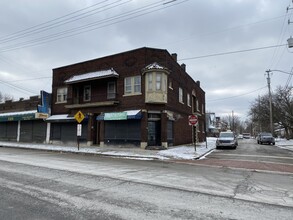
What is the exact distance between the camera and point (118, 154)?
18.0 meters

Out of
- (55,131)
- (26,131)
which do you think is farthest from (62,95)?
(26,131)

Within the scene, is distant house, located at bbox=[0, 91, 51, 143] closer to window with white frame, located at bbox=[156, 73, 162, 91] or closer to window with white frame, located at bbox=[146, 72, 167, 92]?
window with white frame, located at bbox=[146, 72, 167, 92]

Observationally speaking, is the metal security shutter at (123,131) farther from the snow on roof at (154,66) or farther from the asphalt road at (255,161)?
the asphalt road at (255,161)

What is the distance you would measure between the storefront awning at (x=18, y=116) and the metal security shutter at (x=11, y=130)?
0.96 m

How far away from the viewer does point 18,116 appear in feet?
102

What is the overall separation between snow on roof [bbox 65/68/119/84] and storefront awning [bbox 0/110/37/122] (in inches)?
276

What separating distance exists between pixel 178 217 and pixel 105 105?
1999cm

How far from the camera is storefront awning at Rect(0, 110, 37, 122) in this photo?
1167 inches

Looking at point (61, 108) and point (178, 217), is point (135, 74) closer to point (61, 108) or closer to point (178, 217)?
point (61, 108)

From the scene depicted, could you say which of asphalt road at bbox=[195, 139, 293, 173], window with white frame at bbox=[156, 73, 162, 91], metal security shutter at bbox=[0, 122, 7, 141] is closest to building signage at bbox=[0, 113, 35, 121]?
metal security shutter at bbox=[0, 122, 7, 141]

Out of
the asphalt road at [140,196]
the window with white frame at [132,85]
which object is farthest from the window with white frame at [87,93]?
the asphalt road at [140,196]

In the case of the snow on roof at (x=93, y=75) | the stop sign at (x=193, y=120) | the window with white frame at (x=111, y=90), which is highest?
the snow on roof at (x=93, y=75)

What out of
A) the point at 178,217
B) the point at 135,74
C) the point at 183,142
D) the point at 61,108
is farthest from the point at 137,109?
the point at 178,217

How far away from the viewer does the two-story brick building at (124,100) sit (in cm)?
2209
